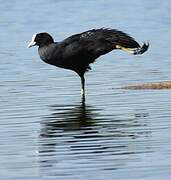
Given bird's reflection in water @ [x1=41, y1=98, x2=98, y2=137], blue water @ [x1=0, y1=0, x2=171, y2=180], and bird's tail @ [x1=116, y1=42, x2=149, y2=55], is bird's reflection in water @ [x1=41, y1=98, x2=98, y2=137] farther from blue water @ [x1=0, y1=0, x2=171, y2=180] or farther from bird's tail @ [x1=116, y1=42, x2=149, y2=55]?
bird's tail @ [x1=116, y1=42, x2=149, y2=55]

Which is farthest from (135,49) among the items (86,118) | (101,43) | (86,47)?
(86,118)

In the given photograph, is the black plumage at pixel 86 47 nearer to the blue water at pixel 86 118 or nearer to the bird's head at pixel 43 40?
the bird's head at pixel 43 40

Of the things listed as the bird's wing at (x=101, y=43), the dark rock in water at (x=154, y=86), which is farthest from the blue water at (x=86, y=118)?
the bird's wing at (x=101, y=43)

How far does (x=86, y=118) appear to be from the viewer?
17.9 metres

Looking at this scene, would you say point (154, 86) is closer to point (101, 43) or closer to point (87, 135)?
point (101, 43)

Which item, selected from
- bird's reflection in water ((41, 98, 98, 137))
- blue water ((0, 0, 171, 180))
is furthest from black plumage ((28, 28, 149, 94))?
bird's reflection in water ((41, 98, 98, 137))

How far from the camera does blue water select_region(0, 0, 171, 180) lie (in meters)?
13.3

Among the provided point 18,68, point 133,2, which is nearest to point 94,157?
point 18,68

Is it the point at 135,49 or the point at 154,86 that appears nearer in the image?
→ the point at 154,86

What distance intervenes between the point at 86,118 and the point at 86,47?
148 inches

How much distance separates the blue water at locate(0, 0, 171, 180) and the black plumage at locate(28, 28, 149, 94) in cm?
54

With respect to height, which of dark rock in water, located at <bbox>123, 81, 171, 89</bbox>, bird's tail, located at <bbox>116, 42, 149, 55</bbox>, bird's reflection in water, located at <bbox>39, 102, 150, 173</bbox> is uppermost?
bird's reflection in water, located at <bbox>39, 102, 150, 173</bbox>

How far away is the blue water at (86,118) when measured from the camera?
1327 centimetres

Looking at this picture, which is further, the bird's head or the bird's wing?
the bird's head
